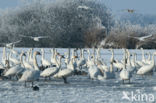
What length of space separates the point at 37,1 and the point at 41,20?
17.0ft

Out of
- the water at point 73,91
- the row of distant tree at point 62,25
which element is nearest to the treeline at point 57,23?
the row of distant tree at point 62,25

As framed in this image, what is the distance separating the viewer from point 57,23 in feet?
151

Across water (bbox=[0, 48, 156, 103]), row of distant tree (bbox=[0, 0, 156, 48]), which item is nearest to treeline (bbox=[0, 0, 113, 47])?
row of distant tree (bbox=[0, 0, 156, 48])

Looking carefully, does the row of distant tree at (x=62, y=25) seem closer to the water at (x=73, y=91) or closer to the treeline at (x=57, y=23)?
the treeline at (x=57, y=23)

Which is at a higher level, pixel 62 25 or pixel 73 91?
pixel 62 25

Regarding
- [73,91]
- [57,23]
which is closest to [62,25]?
[57,23]

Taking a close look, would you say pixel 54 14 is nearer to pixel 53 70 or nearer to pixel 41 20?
pixel 41 20

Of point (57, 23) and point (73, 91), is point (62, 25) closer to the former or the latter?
point (57, 23)

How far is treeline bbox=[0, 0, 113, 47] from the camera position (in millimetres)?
43344

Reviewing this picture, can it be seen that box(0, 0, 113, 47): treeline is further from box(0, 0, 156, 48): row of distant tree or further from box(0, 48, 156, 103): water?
box(0, 48, 156, 103): water

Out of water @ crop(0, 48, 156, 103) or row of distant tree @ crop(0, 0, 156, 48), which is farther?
row of distant tree @ crop(0, 0, 156, 48)

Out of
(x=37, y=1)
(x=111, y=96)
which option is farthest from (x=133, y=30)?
(x=111, y=96)

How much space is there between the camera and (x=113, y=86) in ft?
32.4

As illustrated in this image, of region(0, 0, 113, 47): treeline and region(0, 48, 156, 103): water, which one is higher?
region(0, 0, 113, 47): treeline
